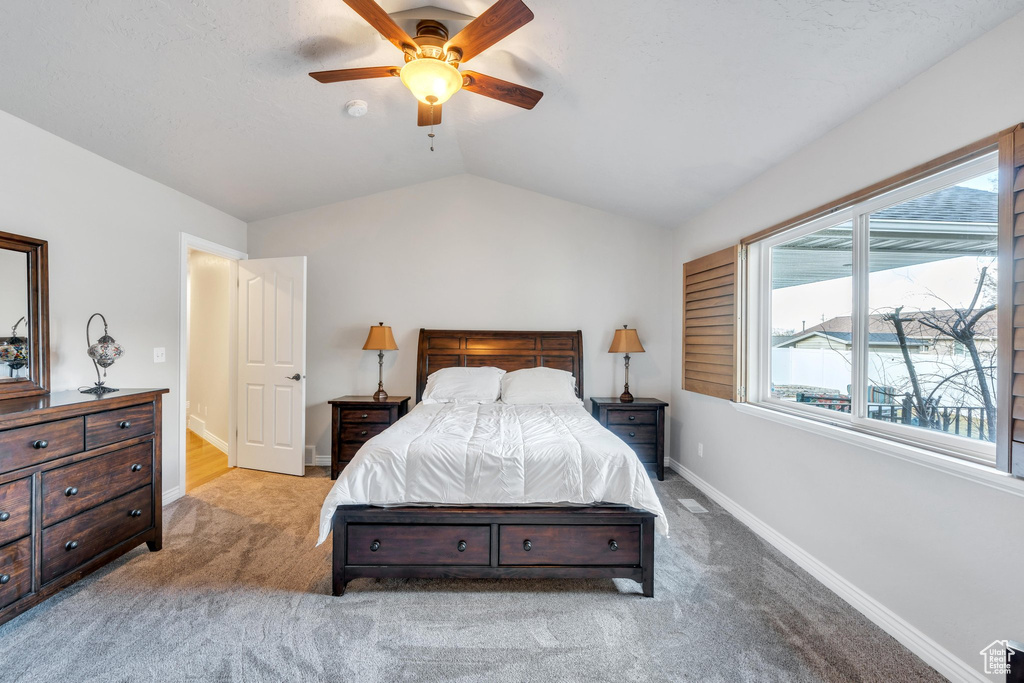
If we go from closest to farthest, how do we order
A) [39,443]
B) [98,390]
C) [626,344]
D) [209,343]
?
[39,443] < [98,390] < [626,344] < [209,343]

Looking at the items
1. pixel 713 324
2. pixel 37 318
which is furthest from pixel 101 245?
pixel 713 324

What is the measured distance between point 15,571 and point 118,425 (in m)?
0.72

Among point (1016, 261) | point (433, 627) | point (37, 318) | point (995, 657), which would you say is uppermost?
point (1016, 261)

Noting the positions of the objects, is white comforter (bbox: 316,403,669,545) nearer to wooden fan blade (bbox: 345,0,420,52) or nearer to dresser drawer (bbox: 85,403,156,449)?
dresser drawer (bbox: 85,403,156,449)

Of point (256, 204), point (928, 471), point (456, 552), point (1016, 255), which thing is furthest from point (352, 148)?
point (928, 471)

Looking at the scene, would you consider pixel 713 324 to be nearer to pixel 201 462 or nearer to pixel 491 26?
pixel 491 26

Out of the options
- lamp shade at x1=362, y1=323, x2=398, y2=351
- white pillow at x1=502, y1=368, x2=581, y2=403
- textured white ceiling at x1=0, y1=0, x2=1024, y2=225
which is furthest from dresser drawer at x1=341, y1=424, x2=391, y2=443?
textured white ceiling at x1=0, y1=0, x2=1024, y2=225

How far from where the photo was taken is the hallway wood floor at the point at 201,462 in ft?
12.7

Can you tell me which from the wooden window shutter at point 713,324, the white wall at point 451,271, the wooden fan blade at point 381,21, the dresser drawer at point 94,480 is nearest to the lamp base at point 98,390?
the dresser drawer at point 94,480

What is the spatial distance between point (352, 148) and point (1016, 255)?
3.72 m

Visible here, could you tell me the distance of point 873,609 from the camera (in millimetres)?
1978

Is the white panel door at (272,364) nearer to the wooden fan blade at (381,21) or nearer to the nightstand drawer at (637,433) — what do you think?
the wooden fan blade at (381,21)

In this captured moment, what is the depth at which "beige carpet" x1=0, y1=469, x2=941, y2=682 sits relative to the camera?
1667 mm

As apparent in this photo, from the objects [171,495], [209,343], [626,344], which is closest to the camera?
[171,495]
